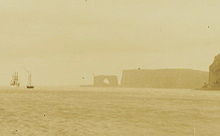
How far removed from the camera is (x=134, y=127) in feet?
148

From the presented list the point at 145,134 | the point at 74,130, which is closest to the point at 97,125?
the point at 74,130

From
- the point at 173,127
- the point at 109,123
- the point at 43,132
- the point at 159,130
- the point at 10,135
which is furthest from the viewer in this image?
the point at 109,123

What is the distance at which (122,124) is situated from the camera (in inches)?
1890

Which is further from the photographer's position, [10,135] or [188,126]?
[188,126]

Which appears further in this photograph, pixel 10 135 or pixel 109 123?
pixel 109 123

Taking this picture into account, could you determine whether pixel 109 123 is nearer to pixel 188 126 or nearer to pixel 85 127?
pixel 85 127

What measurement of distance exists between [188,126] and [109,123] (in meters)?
9.78

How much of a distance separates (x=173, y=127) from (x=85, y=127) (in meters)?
10.4

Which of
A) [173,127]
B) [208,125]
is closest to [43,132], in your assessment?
[173,127]

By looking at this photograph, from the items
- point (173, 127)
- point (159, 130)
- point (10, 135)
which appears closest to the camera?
point (10, 135)

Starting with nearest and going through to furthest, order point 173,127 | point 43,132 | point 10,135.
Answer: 1. point 10,135
2. point 43,132
3. point 173,127

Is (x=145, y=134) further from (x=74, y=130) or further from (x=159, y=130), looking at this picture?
(x=74, y=130)

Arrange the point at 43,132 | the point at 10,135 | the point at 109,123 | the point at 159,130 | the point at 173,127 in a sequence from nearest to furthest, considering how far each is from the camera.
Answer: the point at 10,135
the point at 43,132
the point at 159,130
the point at 173,127
the point at 109,123

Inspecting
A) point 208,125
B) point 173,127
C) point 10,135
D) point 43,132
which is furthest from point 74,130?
point 208,125
